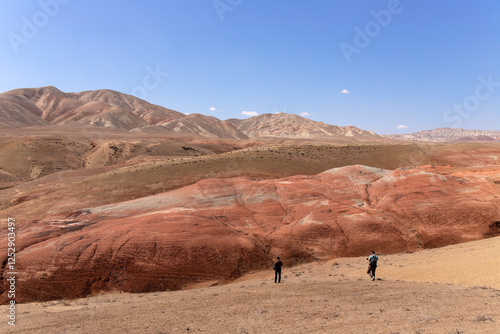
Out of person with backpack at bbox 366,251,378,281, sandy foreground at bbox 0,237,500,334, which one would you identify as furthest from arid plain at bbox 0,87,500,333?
person with backpack at bbox 366,251,378,281

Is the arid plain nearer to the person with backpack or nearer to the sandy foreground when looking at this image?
the sandy foreground

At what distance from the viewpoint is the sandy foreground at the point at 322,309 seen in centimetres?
861

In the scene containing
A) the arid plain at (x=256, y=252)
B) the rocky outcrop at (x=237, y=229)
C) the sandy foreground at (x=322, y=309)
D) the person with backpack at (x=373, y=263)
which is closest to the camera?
the sandy foreground at (x=322, y=309)

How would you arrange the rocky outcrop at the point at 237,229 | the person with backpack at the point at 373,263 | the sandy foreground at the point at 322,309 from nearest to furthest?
the sandy foreground at the point at 322,309 → the person with backpack at the point at 373,263 → the rocky outcrop at the point at 237,229

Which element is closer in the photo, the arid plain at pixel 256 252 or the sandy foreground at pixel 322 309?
the sandy foreground at pixel 322 309

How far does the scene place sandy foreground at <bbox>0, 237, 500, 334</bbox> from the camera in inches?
339

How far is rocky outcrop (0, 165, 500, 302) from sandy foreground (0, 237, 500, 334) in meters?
2.56

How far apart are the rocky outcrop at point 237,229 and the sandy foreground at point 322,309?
2562 mm

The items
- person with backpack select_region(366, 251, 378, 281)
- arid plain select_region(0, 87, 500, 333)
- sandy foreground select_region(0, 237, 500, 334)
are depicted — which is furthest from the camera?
person with backpack select_region(366, 251, 378, 281)

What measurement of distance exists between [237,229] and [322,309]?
13380mm

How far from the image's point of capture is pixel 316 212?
2544 cm

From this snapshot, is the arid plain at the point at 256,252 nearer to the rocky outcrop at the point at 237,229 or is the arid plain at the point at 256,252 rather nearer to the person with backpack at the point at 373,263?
the rocky outcrop at the point at 237,229

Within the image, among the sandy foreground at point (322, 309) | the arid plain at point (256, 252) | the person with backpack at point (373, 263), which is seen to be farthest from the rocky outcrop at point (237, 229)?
the person with backpack at point (373, 263)

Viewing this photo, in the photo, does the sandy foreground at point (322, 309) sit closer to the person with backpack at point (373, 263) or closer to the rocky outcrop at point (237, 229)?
the person with backpack at point (373, 263)
